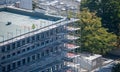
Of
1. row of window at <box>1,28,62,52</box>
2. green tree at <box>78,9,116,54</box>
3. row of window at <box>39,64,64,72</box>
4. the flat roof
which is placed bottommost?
row of window at <box>39,64,64,72</box>

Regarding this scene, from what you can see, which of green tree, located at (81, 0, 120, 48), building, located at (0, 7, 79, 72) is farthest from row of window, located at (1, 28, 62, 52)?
green tree, located at (81, 0, 120, 48)

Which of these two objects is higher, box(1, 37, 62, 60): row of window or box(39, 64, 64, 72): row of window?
box(1, 37, 62, 60): row of window

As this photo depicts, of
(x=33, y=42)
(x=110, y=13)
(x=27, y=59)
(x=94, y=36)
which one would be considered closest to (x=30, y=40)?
(x=33, y=42)

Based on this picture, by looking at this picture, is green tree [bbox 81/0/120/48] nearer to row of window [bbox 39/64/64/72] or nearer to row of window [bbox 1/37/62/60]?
row of window [bbox 39/64/64/72]

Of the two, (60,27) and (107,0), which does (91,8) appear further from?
(60,27)

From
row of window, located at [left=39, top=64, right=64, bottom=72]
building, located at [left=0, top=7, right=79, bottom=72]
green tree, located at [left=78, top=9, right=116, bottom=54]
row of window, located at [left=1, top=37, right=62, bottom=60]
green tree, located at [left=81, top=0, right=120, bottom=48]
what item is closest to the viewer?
row of window, located at [left=1, top=37, right=62, bottom=60]

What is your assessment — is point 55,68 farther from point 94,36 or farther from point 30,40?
point 94,36
